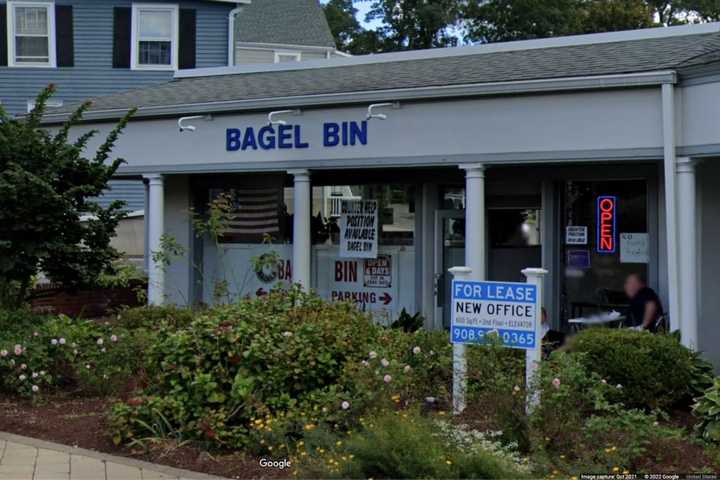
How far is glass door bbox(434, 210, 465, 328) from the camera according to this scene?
46.5 feet

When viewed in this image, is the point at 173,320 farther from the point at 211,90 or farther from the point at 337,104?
the point at 211,90

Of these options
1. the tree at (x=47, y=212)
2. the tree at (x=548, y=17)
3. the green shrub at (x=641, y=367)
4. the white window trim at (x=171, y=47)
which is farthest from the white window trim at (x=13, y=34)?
the tree at (x=548, y=17)

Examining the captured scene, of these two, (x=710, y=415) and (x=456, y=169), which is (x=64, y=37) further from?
(x=710, y=415)

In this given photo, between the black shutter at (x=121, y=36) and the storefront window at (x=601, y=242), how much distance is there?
15260mm

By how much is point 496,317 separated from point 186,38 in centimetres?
1904

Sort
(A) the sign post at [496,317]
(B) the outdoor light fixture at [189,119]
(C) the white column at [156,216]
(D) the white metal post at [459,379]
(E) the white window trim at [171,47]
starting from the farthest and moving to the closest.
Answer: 1. (E) the white window trim at [171,47]
2. (C) the white column at [156,216]
3. (B) the outdoor light fixture at [189,119]
4. (D) the white metal post at [459,379]
5. (A) the sign post at [496,317]

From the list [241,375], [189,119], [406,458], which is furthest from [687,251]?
[189,119]

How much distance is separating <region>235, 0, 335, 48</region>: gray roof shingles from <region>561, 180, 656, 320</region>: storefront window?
22.6m

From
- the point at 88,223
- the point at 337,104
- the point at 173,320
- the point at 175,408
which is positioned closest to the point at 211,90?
the point at 337,104

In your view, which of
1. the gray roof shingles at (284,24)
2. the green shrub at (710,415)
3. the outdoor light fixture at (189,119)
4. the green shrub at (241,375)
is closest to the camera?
the green shrub at (710,415)

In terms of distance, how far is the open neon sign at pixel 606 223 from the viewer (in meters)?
12.6

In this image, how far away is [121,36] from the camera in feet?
80.1

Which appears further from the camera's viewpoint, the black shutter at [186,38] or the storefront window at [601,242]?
the black shutter at [186,38]

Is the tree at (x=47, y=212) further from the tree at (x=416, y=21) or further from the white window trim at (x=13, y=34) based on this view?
the tree at (x=416, y=21)
